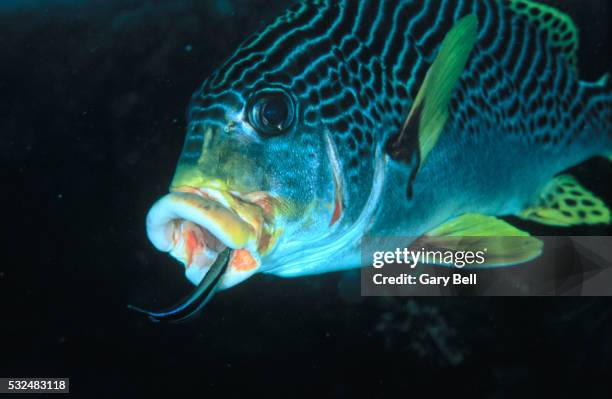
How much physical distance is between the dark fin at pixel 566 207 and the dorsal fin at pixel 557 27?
0.90 m

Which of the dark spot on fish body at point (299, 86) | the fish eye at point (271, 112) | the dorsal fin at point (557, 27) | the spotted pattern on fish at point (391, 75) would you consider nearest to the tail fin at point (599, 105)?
the spotted pattern on fish at point (391, 75)

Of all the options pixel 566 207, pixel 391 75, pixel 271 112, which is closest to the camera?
pixel 271 112

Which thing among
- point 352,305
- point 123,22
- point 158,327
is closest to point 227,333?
point 158,327

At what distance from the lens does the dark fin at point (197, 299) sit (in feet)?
5.26

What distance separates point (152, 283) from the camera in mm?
4902

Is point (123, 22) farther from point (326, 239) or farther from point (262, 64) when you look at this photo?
point (326, 239)

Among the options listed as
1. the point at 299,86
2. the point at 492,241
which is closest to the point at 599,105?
the point at 492,241

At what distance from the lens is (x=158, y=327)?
4684 millimetres

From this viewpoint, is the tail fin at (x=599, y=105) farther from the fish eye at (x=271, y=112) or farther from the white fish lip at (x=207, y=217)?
the white fish lip at (x=207, y=217)

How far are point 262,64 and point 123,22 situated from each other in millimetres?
3902

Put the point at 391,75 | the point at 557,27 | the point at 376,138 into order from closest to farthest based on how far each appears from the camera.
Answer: the point at 376,138
the point at 391,75
the point at 557,27

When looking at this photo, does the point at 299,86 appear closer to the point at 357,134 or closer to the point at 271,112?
the point at 271,112

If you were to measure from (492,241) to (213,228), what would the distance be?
1.75 metres

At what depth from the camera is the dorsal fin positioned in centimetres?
323
